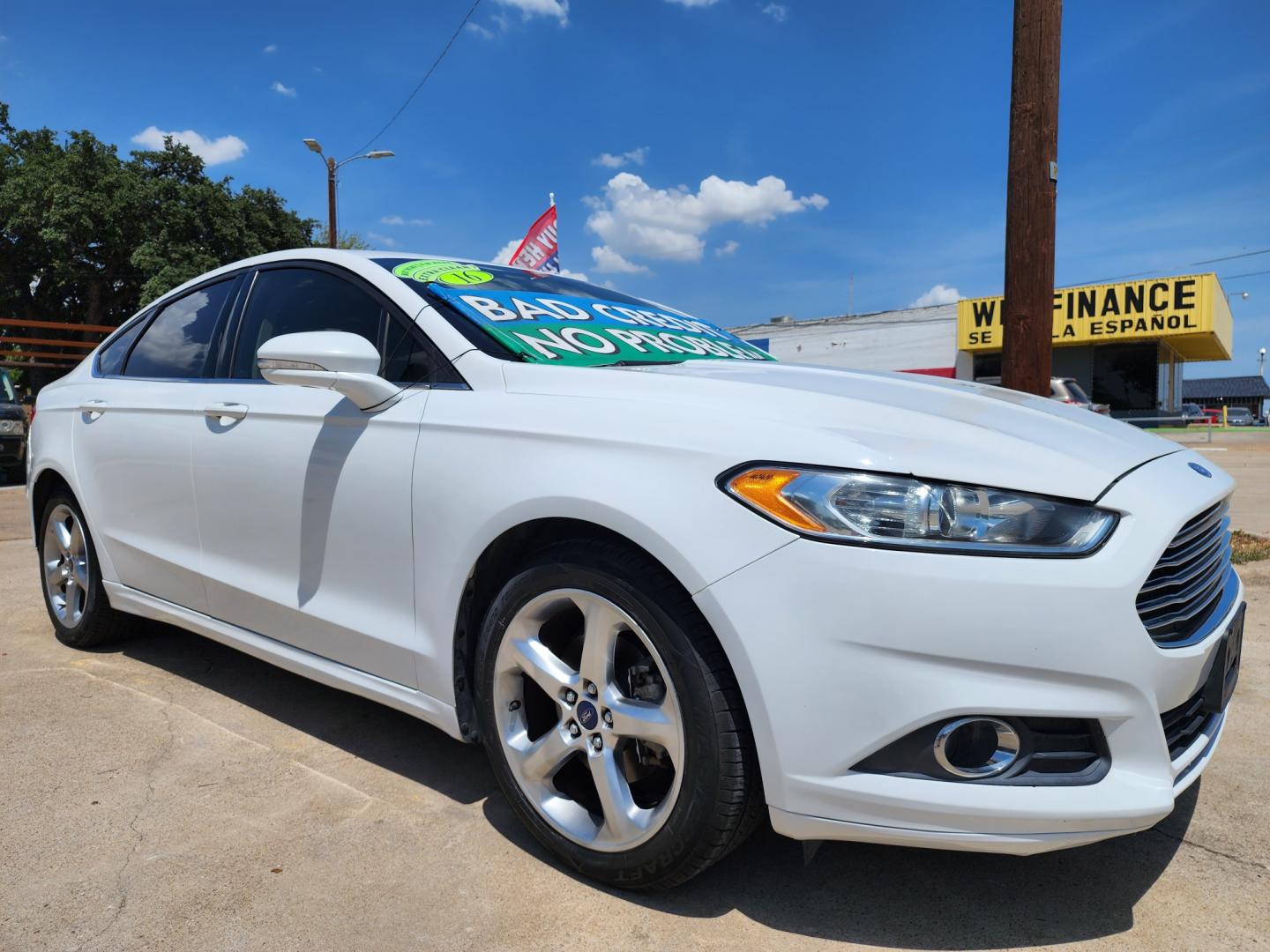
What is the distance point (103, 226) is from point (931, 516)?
2898 cm

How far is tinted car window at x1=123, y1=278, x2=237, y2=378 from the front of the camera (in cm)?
329

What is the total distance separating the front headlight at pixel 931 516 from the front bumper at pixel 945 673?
3cm

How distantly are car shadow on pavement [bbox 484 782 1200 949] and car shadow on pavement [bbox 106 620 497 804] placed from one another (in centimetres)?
49

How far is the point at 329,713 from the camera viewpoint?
320cm

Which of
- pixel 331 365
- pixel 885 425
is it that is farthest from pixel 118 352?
pixel 885 425

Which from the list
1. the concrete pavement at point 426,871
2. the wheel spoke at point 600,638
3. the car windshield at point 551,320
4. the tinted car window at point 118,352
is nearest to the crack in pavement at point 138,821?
the concrete pavement at point 426,871

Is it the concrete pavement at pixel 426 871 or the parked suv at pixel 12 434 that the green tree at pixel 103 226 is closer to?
the parked suv at pixel 12 434

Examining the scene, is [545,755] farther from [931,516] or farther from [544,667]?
[931,516]

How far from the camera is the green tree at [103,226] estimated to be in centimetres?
2462

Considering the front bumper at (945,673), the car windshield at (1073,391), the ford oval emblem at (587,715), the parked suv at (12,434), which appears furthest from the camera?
the car windshield at (1073,391)

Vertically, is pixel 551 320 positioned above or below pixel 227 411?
above

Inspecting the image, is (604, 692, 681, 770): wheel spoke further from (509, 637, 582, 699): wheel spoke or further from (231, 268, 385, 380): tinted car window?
(231, 268, 385, 380): tinted car window

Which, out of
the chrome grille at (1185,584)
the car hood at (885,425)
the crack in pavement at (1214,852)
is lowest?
the crack in pavement at (1214,852)

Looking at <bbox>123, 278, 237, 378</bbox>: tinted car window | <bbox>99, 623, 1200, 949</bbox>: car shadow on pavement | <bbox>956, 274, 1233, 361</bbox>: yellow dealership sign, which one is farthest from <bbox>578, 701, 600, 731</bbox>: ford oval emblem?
<bbox>956, 274, 1233, 361</bbox>: yellow dealership sign
